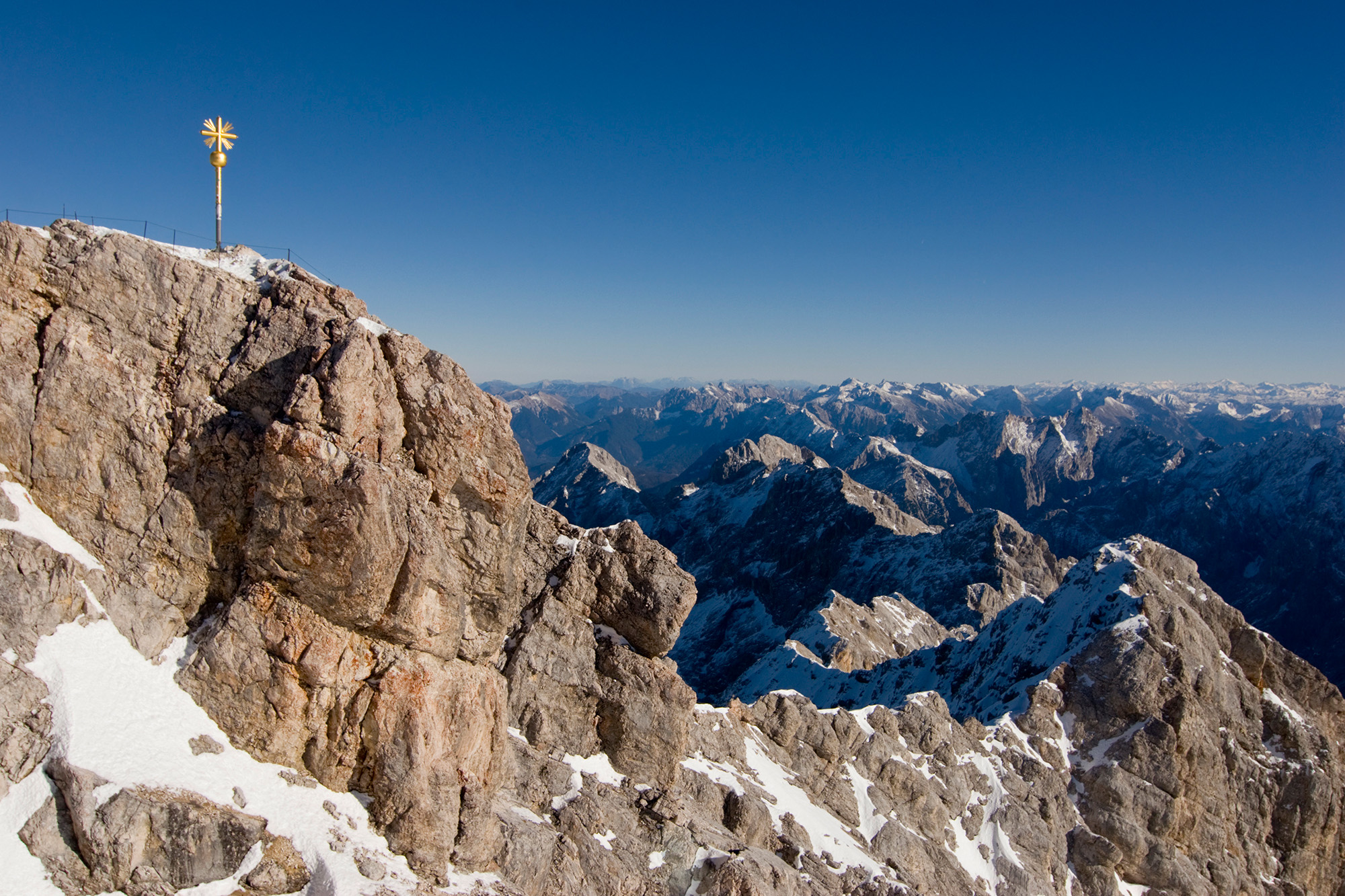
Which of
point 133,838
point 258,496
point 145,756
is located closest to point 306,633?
point 258,496

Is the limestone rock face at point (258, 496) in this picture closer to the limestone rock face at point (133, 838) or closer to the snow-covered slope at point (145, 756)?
the snow-covered slope at point (145, 756)

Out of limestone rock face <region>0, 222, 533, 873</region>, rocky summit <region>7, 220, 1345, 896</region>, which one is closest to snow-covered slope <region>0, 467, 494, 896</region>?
rocky summit <region>7, 220, 1345, 896</region>

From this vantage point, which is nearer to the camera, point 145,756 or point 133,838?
point 133,838

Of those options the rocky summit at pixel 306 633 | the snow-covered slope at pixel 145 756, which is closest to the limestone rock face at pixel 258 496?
the rocky summit at pixel 306 633

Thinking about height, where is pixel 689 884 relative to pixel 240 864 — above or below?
below

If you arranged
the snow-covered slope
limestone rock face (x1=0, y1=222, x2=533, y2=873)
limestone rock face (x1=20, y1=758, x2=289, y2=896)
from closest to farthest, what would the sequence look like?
1. limestone rock face (x1=20, y1=758, x2=289, y2=896)
2. the snow-covered slope
3. limestone rock face (x1=0, y1=222, x2=533, y2=873)

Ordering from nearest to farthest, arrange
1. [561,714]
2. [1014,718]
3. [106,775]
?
[106,775] < [561,714] < [1014,718]

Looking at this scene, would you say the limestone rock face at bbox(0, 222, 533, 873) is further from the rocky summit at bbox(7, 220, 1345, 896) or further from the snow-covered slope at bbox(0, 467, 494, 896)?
the snow-covered slope at bbox(0, 467, 494, 896)

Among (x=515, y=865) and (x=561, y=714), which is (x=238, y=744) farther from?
(x=561, y=714)

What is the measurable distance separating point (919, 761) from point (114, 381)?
71.8m

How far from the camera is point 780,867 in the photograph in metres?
42.5

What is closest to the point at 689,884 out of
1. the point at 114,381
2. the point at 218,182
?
the point at 114,381

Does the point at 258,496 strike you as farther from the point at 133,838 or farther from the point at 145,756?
the point at 133,838

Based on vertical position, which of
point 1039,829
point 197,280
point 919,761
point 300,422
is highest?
point 197,280
